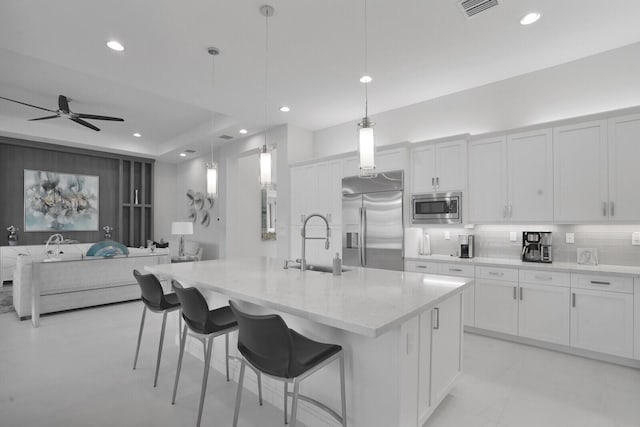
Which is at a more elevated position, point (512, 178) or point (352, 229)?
point (512, 178)

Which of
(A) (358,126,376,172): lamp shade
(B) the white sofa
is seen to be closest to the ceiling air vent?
(A) (358,126,376,172): lamp shade

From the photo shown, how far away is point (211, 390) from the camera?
2.46m

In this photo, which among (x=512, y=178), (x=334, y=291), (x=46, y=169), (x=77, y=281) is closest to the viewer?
(x=334, y=291)

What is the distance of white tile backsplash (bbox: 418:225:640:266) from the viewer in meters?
3.20

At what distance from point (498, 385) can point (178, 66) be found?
4.41 m

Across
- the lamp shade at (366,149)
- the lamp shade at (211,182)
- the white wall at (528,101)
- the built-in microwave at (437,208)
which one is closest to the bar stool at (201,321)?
the lamp shade at (211,182)

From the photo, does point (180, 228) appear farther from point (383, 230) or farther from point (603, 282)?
point (603, 282)

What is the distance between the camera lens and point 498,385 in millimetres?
2527

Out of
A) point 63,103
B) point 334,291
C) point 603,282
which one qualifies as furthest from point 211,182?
point 603,282

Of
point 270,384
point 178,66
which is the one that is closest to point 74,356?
point 270,384

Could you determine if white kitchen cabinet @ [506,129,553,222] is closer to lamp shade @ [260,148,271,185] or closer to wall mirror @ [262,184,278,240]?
lamp shade @ [260,148,271,185]

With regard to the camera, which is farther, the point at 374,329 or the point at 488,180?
the point at 488,180

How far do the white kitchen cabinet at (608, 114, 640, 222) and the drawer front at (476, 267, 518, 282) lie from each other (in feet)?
3.32

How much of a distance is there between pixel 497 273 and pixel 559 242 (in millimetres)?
817
